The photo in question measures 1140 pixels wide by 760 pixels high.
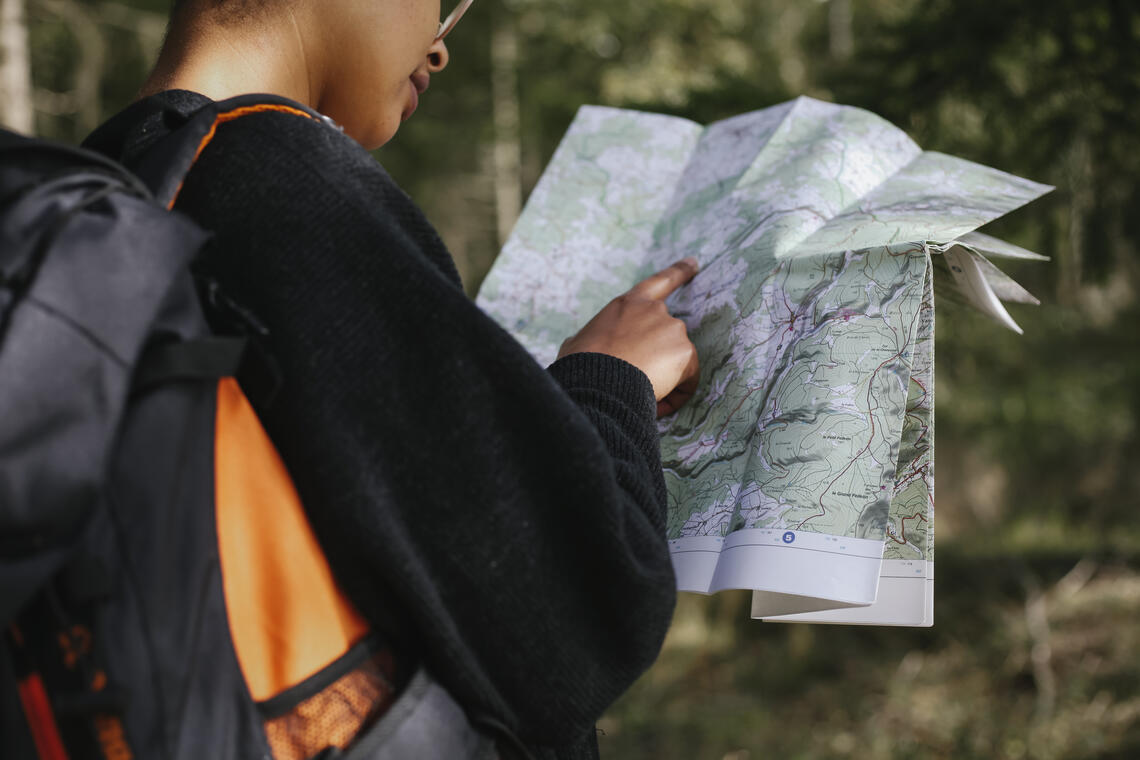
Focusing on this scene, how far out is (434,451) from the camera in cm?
84

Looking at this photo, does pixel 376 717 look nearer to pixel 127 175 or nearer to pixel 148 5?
pixel 127 175

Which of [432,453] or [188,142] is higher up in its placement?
[188,142]

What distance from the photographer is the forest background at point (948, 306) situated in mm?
2379

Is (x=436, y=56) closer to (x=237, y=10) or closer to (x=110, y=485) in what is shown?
(x=237, y=10)

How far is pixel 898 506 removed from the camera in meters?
1.09

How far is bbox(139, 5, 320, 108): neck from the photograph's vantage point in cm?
106

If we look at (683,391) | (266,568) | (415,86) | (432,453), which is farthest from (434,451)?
(415,86)

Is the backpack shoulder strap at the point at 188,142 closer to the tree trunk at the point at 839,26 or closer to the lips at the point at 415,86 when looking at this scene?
the lips at the point at 415,86

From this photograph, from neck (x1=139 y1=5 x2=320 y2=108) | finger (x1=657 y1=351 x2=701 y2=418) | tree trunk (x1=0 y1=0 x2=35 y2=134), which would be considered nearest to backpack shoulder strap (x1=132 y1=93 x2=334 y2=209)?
neck (x1=139 y1=5 x2=320 y2=108)

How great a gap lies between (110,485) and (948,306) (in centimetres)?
129

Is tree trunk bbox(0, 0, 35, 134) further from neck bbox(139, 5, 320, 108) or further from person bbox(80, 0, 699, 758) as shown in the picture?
person bbox(80, 0, 699, 758)

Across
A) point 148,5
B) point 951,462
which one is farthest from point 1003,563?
point 148,5

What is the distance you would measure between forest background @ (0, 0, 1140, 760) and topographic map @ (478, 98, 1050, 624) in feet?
2.32

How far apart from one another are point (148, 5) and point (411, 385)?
457 inches
